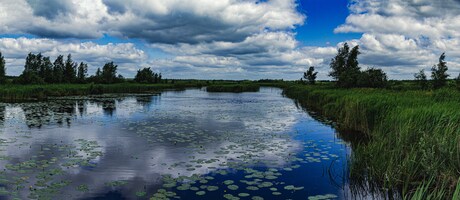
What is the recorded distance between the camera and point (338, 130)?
67.3 feet

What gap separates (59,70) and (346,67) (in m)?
72.7

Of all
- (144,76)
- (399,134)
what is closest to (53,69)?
(144,76)

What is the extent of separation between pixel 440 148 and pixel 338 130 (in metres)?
12.6

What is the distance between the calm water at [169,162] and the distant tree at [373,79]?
32.2m

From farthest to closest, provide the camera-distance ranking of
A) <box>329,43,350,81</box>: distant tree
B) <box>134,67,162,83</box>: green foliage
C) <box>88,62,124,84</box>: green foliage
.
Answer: <box>134,67,162,83</box>: green foliage → <box>88,62,124,84</box>: green foliage → <box>329,43,350,81</box>: distant tree

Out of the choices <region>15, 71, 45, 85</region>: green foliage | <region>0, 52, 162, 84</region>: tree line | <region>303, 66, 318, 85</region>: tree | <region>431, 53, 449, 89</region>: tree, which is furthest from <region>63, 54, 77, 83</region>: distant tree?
<region>431, 53, 449, 89</region>: tree

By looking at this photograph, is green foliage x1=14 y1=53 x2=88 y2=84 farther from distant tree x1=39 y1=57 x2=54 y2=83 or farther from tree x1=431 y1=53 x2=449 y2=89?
tree x1=431 y1=53 x2=449 y2=89

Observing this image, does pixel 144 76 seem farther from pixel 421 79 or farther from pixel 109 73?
pixel 421 79

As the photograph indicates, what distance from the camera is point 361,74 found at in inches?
1975

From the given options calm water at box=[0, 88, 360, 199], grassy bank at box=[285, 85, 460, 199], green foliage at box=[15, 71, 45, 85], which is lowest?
calm water at box=[0, 88, 360, 199]

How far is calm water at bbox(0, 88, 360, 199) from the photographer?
8.82 meters

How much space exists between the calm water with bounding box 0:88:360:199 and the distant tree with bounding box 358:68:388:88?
32179mm

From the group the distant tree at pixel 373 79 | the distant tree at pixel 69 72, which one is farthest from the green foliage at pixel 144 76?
the distant tree at pixel 373 79

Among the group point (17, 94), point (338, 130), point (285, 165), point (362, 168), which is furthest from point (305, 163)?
point (17, 94)
